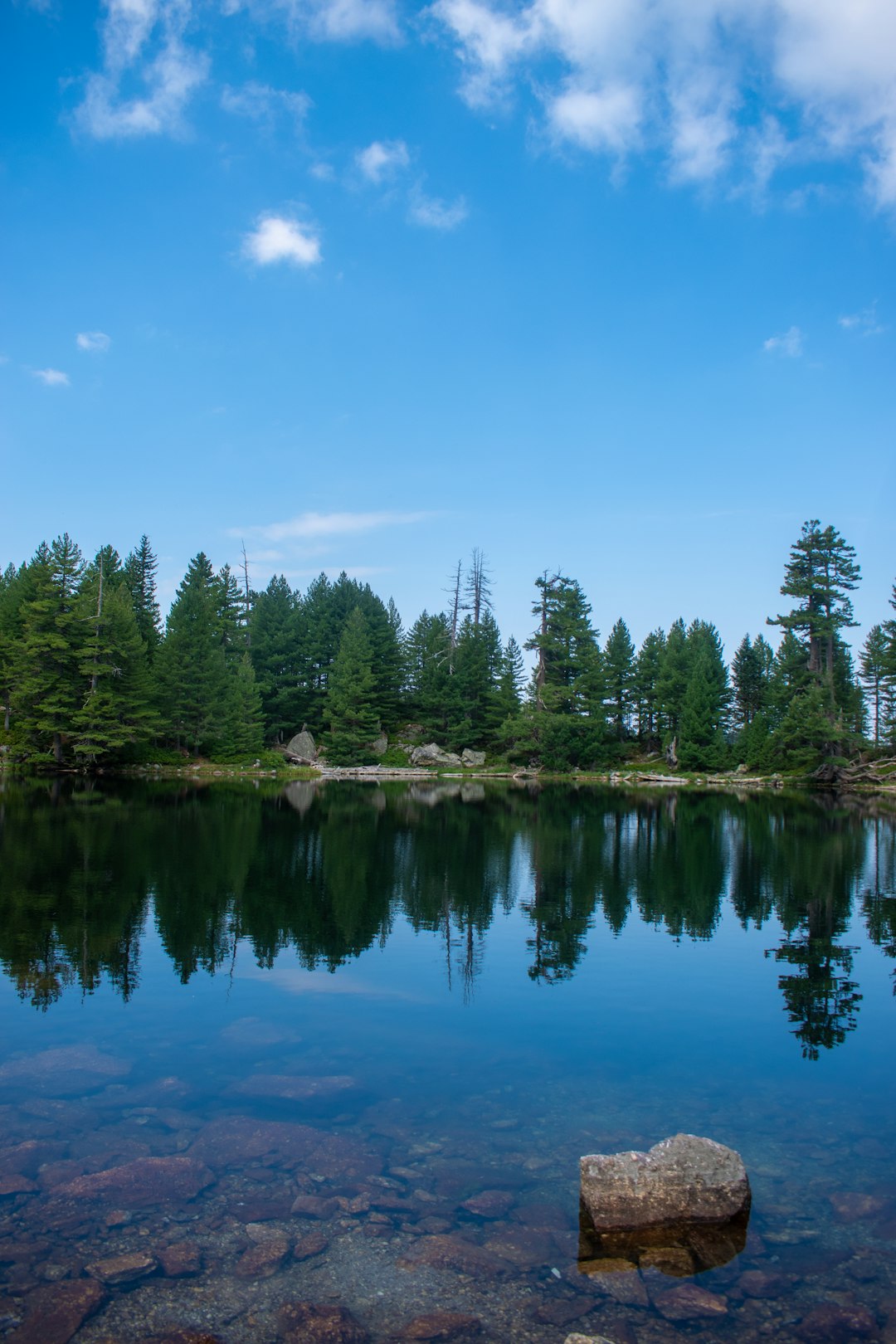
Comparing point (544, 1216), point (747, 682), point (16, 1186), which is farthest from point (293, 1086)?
point (747, 682)

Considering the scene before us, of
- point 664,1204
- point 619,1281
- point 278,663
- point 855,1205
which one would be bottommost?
point 855,1205

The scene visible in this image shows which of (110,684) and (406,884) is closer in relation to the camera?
(406,884)

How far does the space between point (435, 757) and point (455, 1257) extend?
258 feet

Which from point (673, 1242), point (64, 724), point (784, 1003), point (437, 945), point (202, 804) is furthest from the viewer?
point (64, 724)

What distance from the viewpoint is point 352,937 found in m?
18.6

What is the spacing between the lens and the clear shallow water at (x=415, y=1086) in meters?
6.57

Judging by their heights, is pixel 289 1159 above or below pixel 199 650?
below

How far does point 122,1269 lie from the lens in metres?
6.68

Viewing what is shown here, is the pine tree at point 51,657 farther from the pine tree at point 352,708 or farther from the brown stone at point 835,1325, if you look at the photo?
the brown stone at point 835,1325

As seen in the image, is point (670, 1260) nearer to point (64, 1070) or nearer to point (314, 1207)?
point (314, 1207)

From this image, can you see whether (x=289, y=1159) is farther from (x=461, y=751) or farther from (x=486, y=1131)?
(x=461, y=751)

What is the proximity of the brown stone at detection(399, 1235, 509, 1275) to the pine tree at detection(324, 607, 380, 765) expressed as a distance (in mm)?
73243

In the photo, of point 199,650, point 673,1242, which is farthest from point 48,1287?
point 199,650

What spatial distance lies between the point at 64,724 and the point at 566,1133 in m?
59.5
